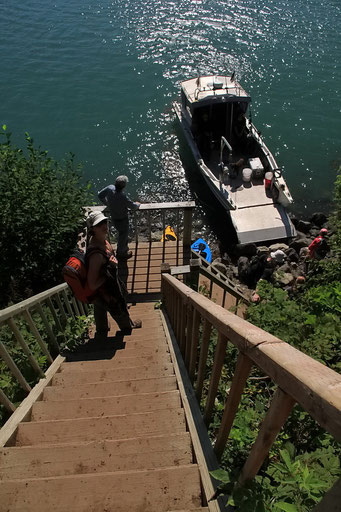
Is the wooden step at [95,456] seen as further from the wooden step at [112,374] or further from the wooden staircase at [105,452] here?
the wooden step at [112,374]

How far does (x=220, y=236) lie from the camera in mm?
14094

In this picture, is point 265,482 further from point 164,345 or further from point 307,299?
point 307,299

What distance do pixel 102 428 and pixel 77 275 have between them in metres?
1.74

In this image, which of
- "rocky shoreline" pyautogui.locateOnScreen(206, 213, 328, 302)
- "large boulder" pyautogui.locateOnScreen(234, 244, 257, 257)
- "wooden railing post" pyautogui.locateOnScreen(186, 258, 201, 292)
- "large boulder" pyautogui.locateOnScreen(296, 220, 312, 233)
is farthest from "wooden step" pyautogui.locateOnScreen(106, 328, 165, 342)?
"large boulder" pyautogui.locateOnScreen(296, 220, 312, 233)

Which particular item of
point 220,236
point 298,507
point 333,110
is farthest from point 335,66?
point 298,507

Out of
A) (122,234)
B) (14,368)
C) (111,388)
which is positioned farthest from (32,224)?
(111,388)

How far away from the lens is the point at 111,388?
11.7 ft

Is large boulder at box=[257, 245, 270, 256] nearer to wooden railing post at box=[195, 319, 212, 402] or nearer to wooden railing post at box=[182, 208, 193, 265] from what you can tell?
wooden railing post at box=[182, 208, 193, 265]

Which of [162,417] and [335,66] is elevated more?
[335,66]

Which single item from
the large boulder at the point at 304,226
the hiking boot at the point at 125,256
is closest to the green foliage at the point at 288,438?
the hiking boot at the point at 125,256

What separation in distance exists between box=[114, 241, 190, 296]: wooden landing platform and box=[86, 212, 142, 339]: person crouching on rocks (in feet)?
7.22

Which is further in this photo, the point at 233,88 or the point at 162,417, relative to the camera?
the point at 233,88

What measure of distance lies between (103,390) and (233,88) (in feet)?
45.0

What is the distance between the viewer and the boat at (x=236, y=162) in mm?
12734
